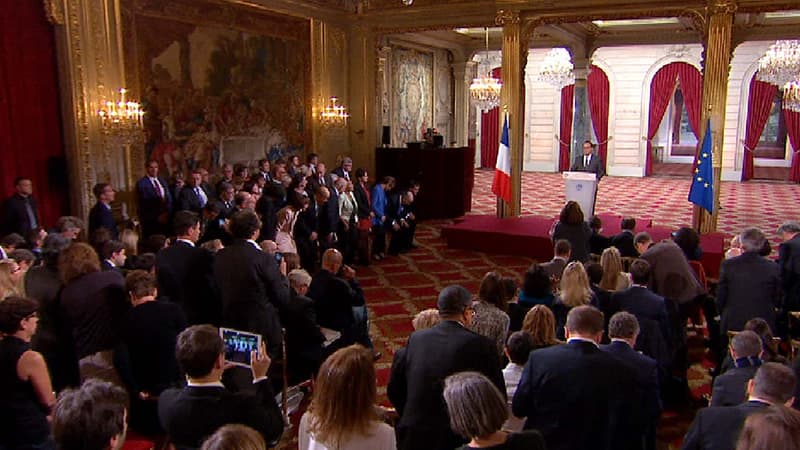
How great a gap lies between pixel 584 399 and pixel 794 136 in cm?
2112

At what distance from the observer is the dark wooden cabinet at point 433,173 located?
1383 centimetres

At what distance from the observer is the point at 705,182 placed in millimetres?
10570

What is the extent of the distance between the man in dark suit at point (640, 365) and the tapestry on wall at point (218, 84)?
7875mm

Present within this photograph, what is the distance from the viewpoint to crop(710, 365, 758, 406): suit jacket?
11.1 feet

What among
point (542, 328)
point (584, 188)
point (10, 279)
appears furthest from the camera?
point (584, 188)

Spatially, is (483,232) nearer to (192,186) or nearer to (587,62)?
(192,186)

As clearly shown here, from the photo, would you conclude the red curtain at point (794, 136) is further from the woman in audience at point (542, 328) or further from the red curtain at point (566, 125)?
the woman in audience at point (542, 328)

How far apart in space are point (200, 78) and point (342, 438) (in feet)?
29.8

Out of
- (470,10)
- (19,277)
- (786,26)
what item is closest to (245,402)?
(19,277)

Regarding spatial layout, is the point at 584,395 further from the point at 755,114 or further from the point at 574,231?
the point at 755,114

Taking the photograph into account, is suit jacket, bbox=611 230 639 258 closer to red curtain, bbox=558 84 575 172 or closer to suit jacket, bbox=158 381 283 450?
suit jacket, bbox=158 381 283 450

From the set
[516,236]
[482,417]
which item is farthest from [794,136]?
[482,417]

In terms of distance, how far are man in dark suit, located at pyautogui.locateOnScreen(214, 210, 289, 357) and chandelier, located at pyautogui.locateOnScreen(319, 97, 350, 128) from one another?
28.7 ft

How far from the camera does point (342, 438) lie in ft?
7.70
